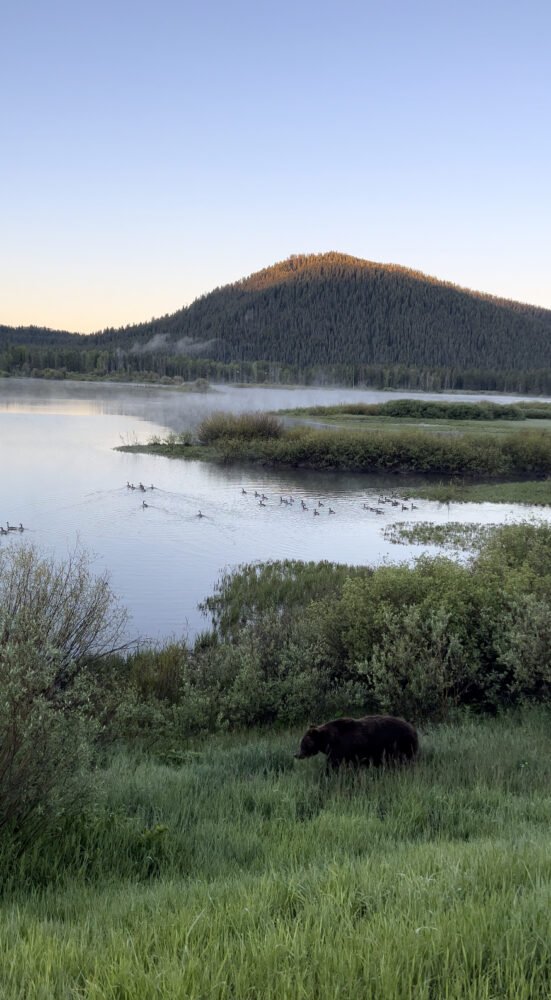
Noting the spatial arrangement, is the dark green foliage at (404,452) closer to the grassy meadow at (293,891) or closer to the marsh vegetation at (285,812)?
the marsh vegetation at (285,812)

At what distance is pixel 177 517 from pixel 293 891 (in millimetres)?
25335

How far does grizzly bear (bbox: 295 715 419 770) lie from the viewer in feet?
25.8

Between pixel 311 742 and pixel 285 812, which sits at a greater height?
pixel 285 812

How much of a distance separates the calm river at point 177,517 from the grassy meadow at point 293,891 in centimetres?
975

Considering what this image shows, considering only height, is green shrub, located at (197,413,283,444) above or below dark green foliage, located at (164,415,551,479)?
above

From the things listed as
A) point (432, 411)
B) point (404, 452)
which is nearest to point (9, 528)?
point (404, 452)

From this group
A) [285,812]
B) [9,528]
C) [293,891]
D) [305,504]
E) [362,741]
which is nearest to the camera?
[293,891]

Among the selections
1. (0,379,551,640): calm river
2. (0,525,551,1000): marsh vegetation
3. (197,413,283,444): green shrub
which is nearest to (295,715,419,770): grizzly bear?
(0,525,551,1000): marsh vegetation

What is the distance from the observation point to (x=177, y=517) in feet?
95.3

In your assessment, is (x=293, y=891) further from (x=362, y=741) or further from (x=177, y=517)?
(x=177, y=517)

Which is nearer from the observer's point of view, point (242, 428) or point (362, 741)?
point (362, 741)

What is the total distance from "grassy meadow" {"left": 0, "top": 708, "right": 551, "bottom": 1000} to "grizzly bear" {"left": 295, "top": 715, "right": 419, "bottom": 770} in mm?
353

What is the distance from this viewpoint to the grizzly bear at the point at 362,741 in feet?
25.8

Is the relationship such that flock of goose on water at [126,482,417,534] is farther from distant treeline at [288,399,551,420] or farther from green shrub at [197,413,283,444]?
distant treeline at [288,399,551,420]
